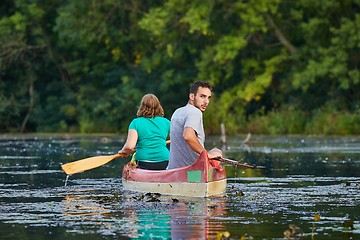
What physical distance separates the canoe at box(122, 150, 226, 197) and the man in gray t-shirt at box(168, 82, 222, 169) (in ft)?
0.90

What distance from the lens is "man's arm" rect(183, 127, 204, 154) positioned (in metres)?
17.2

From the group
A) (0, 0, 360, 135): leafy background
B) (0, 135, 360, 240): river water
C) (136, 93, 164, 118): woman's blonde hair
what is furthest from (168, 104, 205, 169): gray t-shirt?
(0, 0, 360, 135): leafy background

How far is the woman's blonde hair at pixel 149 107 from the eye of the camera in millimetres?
19094

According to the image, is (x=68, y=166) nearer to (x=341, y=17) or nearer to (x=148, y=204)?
(x=148, y=204)

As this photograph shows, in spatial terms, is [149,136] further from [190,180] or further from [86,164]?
[190,180]

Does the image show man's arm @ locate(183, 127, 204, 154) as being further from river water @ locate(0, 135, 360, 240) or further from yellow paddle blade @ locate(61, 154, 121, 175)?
yellow paddle blade @ locate(61, 154, 121, 175)

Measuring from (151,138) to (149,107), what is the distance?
51 centimetres

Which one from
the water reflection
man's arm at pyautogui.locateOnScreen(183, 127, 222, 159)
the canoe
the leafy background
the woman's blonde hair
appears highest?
the leafy background

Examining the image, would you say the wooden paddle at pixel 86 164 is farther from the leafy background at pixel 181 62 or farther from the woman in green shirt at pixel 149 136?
the leafy background at pixel 181 62

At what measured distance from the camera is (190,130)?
17.2m

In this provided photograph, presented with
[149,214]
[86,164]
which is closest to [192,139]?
[149,214]

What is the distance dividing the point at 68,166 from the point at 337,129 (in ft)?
89.4

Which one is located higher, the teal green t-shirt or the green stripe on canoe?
the teal green t-shirt

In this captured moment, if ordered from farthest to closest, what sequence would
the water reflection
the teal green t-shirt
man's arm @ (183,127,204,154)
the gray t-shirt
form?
the teal green t-shirt, the gray t-shirt, man's arm @ (183,127,204,154), the water reflection
